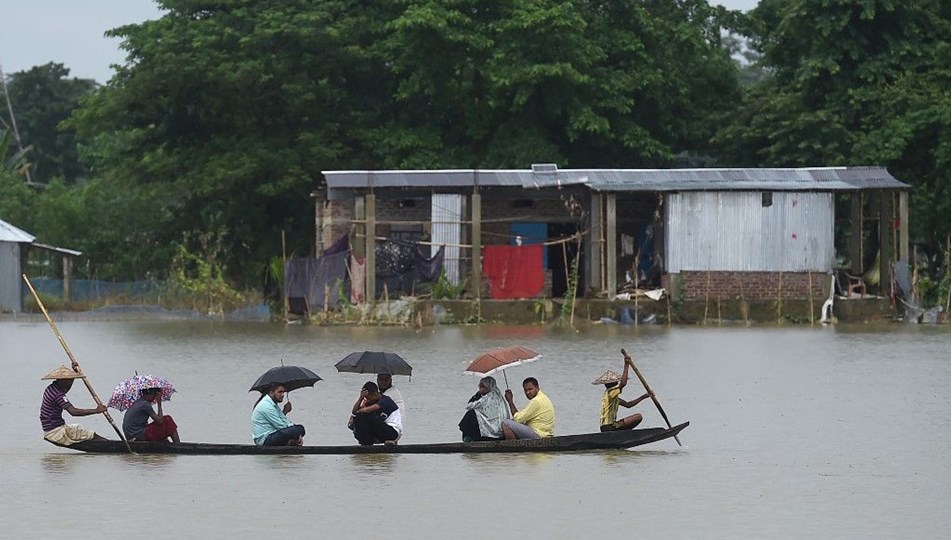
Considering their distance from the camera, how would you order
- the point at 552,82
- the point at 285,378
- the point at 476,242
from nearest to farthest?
the point at 285,378, the point at 476,242, the point at 552,82

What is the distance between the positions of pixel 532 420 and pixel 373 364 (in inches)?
61.4

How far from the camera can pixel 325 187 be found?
1527 inches

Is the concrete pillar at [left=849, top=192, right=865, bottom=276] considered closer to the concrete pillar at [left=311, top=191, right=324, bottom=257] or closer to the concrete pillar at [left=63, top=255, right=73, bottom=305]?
the concrete pillar at [left=311, top=191, right=324, bottom=257]

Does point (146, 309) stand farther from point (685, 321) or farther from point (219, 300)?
point (685, 321)

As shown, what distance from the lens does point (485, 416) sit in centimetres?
1569

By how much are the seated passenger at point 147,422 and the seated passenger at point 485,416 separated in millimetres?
2632

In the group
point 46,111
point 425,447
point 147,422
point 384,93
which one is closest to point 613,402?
point 425,447

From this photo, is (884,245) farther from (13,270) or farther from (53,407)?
(53,407)

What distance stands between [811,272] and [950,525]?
22985 mm

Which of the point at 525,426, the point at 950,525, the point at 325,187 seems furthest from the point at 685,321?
the point at 950,525

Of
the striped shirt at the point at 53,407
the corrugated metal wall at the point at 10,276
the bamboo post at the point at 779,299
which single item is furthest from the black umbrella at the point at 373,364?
the corrugated metal wall at the point at 10,276

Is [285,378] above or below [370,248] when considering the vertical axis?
below

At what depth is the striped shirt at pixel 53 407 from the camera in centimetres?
1570

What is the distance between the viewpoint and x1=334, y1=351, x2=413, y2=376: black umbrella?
16078 mm
